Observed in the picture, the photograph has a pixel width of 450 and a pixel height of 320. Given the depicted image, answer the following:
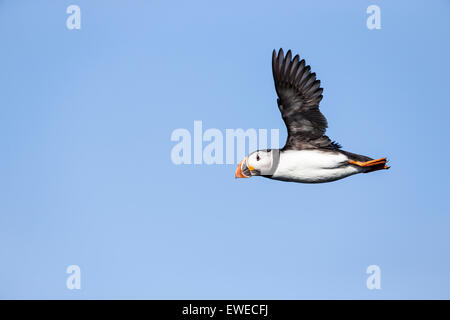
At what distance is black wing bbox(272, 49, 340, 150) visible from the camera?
15.6 metres

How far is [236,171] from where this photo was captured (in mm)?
15836

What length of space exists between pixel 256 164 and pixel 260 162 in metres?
0.07

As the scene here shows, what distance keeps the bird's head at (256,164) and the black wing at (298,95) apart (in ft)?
1.89

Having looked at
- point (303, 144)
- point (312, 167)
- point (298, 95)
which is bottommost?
point (312, 167)

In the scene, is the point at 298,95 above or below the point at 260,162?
above

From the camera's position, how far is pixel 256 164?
15719mm

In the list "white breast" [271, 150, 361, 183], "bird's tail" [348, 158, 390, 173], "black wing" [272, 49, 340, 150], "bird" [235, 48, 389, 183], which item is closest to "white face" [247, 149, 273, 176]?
"bird" [235, 48, 389, 183]

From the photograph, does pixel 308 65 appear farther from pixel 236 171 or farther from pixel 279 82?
pixel 236 171

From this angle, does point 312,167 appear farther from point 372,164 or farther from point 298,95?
point 298,95

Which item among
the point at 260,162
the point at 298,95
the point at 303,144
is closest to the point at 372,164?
the point at 303,144

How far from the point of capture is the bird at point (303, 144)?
15594 mm

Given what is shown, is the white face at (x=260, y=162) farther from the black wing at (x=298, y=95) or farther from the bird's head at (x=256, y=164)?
the black wing at (x=298, y=95)
